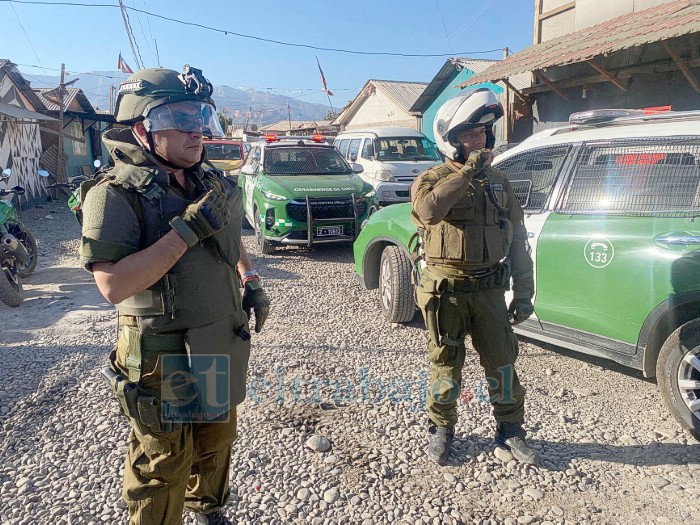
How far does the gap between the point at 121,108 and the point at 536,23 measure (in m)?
12.2

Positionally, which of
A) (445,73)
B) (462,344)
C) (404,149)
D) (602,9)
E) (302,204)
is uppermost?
(445,73)

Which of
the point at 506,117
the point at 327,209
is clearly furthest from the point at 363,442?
the point at 506,117

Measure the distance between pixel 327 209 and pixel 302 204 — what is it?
38cm

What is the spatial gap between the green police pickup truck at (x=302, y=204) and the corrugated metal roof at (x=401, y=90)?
20.4 meters

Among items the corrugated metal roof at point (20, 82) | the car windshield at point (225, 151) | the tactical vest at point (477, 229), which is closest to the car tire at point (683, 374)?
the tactical vest at point (477, 229)

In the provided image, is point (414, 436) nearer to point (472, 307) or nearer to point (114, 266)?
point (472, 307)

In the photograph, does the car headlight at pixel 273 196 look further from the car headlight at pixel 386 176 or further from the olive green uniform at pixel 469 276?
the olive green uniform at pixel 469 276

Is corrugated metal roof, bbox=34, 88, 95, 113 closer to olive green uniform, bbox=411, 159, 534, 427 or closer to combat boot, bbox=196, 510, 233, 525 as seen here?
olive green uniform, bbox=411, 159, 534, 427

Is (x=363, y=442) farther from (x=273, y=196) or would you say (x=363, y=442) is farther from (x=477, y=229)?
(x=273, y=196)

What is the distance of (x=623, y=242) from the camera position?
2947 mm

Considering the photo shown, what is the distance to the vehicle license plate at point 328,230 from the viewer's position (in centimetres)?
727

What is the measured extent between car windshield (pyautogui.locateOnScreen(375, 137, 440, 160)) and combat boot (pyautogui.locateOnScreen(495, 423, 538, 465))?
827 cm

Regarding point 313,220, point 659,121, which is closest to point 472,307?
point 659,121

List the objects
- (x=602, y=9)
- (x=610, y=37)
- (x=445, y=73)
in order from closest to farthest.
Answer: (x=610, y=37) < (x=602, y=9) < (x=445, y=73)
